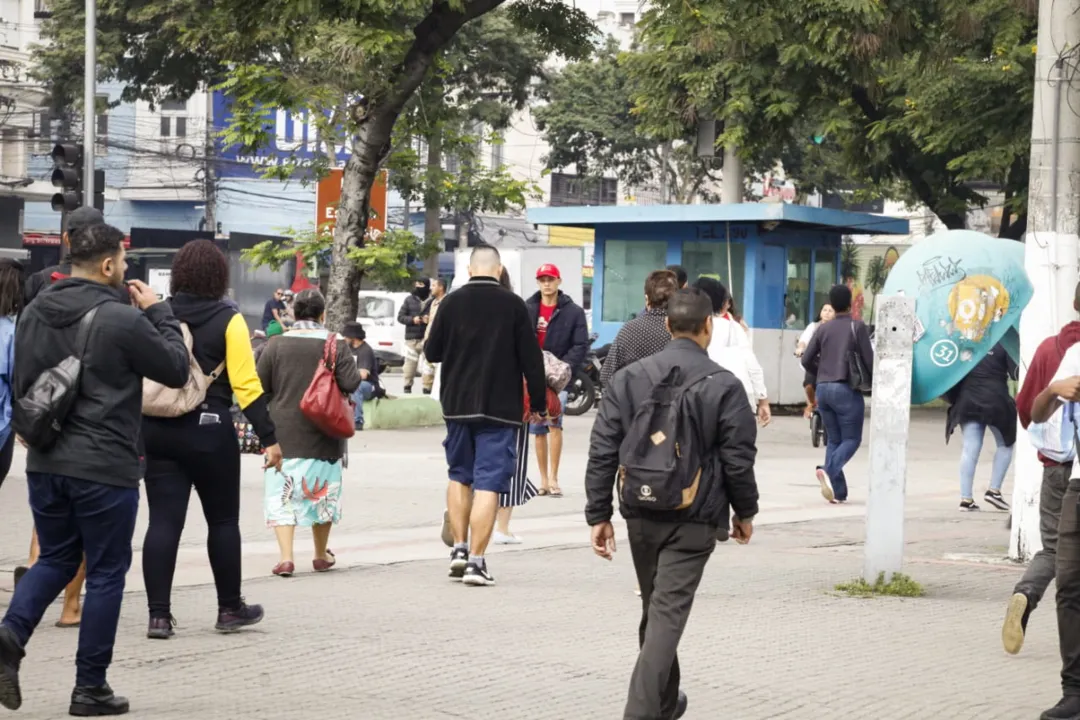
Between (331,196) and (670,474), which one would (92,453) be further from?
(331,196)

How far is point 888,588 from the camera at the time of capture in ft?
31.6

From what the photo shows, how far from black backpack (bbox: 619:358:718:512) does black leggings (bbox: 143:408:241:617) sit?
8.51 ft

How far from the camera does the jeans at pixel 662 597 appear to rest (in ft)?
18.5

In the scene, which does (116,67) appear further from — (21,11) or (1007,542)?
(1007,542)

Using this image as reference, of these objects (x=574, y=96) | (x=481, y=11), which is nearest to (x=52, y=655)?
(x=481, y=11)

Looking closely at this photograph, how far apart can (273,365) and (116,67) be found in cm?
2902

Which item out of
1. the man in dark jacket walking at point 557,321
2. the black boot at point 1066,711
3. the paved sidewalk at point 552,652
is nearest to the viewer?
the black boot at point 1066,711

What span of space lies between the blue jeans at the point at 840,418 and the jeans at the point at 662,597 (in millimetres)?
8831

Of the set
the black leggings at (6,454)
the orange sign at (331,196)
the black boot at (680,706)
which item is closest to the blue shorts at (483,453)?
the black leggings at (6,454)

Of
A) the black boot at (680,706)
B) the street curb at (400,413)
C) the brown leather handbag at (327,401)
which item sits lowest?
the street curb at (400,413)

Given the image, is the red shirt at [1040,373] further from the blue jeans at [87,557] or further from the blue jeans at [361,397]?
the blue jeans at [361,397]

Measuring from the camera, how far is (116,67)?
37.3m

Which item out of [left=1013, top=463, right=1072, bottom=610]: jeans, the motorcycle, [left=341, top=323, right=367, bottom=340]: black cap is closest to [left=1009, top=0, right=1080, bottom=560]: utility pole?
[left=1013, top=463, right=1072, bottom=610]: jeans

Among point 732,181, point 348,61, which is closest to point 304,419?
point 348,61
